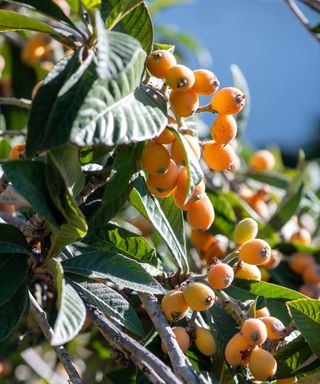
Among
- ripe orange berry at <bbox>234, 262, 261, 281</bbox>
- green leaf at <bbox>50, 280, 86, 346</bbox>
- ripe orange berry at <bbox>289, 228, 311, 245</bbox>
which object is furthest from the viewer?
ripe orange berry at <bbox>289, 228, 311, 245</bbox>

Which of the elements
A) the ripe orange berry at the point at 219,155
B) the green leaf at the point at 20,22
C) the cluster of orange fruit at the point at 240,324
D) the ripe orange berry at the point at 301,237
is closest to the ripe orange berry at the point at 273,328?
the cluster of orange fruit at the point at 240,324

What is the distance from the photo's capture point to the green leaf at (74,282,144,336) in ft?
3.10

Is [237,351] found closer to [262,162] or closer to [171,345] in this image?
[171,345]

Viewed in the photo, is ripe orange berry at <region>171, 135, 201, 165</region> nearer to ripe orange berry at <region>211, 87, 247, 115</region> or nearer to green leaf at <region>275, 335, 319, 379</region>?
ripe orange berry at <region>211, 87, 247, 115</region>

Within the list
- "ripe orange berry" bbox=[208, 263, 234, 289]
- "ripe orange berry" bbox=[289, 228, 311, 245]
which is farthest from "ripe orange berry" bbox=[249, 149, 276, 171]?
"ripe orange berry" bbox=[208, 263, 234, 289]

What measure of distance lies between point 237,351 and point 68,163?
325 mm

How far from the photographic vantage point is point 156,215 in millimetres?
1009

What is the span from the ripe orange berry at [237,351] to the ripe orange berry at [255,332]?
1 centimetres

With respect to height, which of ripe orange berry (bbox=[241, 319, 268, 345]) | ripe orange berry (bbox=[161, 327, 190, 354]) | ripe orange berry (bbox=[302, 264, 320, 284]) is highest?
ripe orange berry (bbox=[241, 319, 268, 345])

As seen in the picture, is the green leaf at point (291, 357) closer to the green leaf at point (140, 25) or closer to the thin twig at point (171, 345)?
the thin twig at point (171, 345)

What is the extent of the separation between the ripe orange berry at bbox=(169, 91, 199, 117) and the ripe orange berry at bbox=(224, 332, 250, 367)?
0.93 feet

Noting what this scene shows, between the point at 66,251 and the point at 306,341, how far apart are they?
331 millimetres

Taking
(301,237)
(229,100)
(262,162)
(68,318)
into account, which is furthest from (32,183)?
(262,162)

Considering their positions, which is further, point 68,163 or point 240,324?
point 240,324
